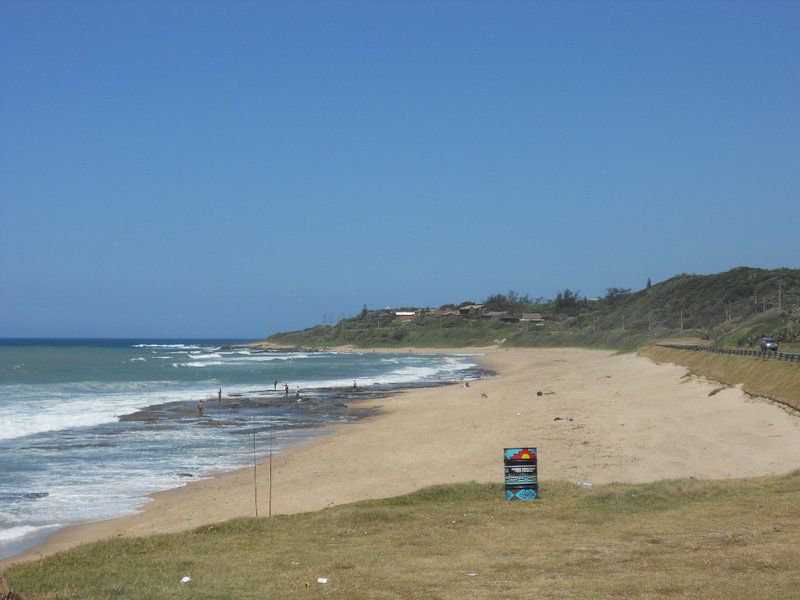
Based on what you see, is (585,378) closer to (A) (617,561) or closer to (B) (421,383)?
(B) (421,383)

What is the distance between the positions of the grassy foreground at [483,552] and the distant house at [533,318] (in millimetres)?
161790

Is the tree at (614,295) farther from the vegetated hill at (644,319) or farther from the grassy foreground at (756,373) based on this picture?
the grassy foreground at (756,373)

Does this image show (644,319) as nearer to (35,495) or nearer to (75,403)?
(75,403)

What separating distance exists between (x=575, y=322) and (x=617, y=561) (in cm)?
16581

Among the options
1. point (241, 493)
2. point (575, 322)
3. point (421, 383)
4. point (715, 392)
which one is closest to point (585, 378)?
point (421, 383)

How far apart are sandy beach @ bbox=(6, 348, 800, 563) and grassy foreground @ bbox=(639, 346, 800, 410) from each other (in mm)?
697

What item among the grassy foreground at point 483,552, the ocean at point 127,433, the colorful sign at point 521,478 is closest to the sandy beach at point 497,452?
the ocean at point 127,433

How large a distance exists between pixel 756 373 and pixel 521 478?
22714 millimetres

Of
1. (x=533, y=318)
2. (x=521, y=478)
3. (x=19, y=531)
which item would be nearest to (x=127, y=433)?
(x=19, y=531)

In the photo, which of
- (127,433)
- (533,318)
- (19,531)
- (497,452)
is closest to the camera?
(19,531)

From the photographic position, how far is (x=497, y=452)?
86.8 ft

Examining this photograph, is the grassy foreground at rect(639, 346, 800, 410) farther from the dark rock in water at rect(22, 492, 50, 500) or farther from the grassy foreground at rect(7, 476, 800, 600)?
the dark rock in water at rect(22, 492, 50, 500)

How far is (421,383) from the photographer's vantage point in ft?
225

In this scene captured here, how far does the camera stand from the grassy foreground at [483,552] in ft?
32.8
